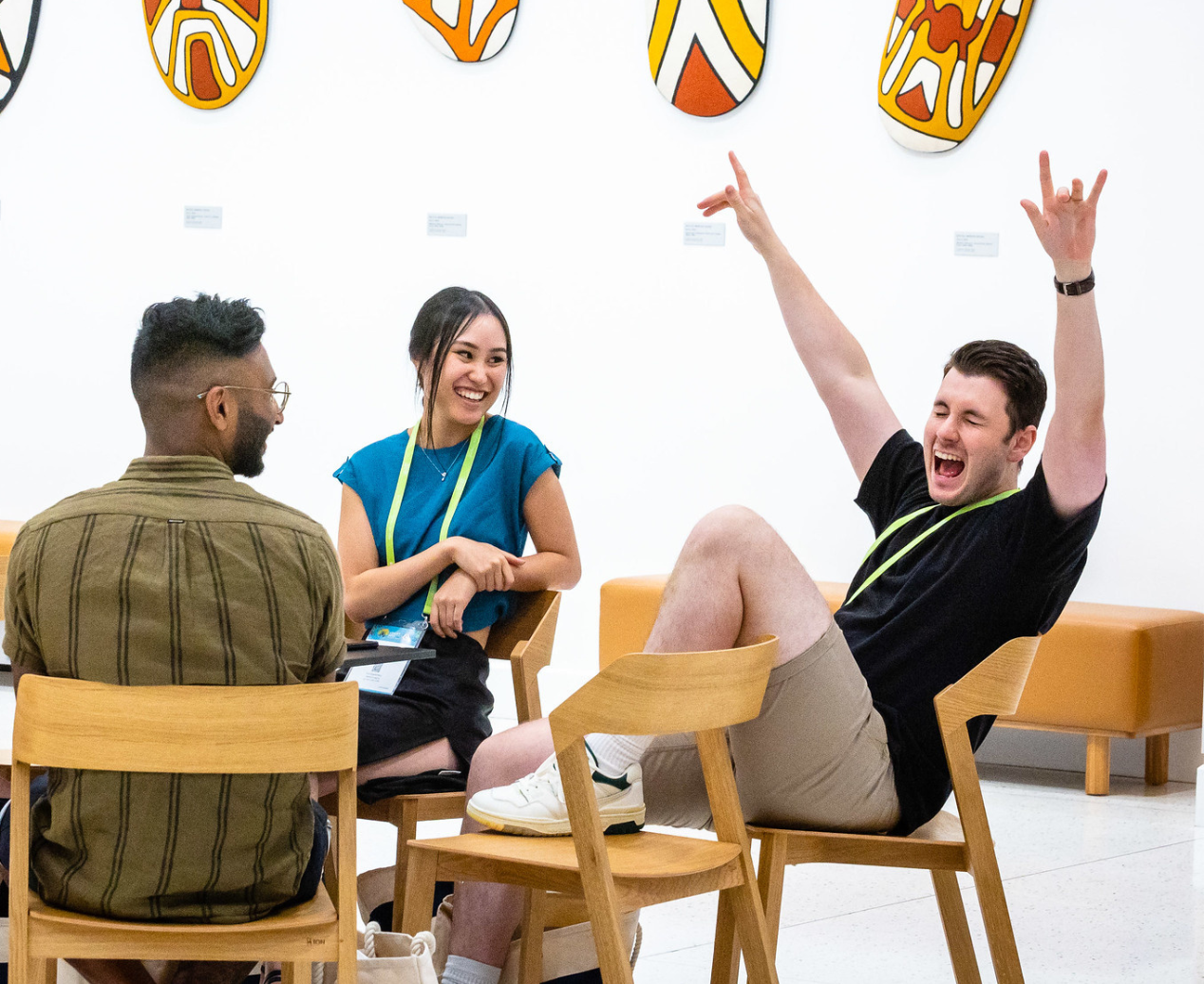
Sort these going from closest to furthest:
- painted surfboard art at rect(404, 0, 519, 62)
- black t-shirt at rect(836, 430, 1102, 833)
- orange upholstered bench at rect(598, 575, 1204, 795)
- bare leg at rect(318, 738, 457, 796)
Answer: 1. black t-shirt at rect(836, 430, 1102, 833)
2. bare leg at rect(318, 738, 457, 796)
3. orange upholstered bench at rect(598, 575, 1204, 795)
4. painted surfboard art at rect(404, 0, 519, 62)

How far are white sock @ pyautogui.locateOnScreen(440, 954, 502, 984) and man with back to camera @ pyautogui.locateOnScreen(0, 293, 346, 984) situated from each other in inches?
16.8

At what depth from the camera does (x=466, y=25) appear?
5309 millimetres

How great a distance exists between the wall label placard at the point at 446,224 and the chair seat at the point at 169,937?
4.01 metres

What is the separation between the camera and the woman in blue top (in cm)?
251

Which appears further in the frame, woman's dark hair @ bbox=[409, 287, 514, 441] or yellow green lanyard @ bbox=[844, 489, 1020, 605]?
woman's dark hair @ bbox=[409, 287, 514, 441]

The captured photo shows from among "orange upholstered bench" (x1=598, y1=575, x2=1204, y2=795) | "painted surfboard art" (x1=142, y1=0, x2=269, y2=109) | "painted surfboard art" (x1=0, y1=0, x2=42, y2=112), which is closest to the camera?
"orange upholstered bench" (x1=598, y1=575, x2=1204, y2=795)

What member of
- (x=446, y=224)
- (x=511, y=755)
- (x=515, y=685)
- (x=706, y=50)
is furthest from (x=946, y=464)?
(x=446, y=224)

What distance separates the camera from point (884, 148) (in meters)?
4.84

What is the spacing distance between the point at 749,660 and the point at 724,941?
0.51 meters

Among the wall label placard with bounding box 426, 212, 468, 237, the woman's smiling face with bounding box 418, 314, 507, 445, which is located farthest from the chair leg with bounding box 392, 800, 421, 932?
the wall label placard with bounding box 426, 212, 468, 237

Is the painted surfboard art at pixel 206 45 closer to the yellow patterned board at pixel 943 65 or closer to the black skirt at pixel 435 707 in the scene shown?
the yellow patterned board at pixel 943 65

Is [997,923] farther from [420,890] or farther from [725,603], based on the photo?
[420,890]

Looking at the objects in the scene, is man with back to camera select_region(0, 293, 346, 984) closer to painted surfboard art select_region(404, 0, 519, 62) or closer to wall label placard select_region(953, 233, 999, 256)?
wall label placard select_region(953, 233, 999, 256)

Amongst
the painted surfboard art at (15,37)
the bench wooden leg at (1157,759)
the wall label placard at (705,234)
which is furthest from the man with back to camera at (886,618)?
the painted surfboard art at (15,37)
